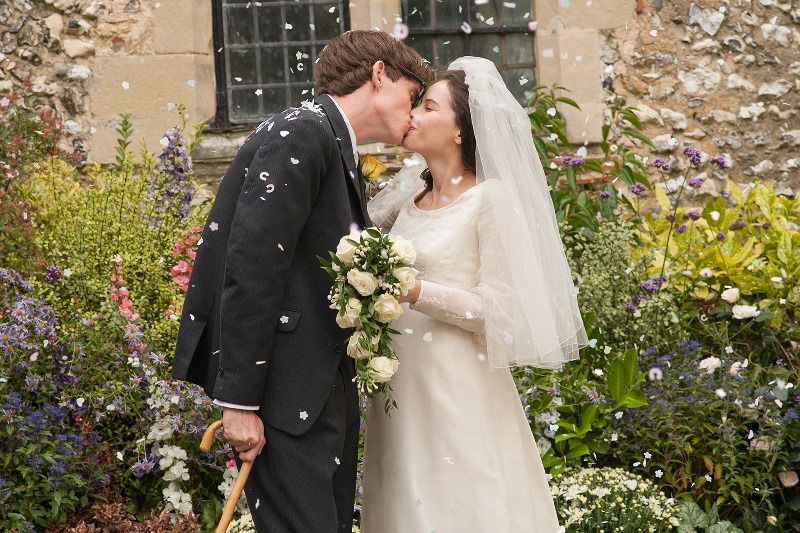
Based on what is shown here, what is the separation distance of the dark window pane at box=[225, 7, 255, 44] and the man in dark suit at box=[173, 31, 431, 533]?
3682 mm

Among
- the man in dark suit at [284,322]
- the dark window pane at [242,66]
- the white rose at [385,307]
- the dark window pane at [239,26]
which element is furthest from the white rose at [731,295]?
the dark window pane at [239,26]

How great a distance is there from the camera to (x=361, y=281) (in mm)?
2271

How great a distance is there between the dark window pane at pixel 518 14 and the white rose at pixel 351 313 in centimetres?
435

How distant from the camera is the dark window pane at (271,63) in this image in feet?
19.8

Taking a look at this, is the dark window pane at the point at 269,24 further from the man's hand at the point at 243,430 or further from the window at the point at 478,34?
the man's hand at the point at 243,430

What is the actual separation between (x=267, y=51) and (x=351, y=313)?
13.5 ft

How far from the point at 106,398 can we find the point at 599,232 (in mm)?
2569

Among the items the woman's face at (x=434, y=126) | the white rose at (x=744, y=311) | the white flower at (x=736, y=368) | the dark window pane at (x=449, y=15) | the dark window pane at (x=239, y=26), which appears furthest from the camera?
the dark window pane at (x=449, y=15)

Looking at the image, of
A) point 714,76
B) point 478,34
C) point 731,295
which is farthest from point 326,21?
point 731,295

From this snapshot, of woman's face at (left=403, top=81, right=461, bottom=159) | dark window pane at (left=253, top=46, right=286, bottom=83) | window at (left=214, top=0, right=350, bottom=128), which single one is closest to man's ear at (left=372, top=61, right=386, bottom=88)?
woman's face at (left=403, top=81, right=461, bottom=159)

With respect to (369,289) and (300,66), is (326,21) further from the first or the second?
(369,289)

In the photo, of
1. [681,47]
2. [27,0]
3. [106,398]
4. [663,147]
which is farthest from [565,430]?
[27,0]

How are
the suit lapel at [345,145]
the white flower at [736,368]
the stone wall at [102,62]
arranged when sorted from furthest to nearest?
the stone wall at [102,62] → the white flower at [736,368] → the suit lapel at [345,145]

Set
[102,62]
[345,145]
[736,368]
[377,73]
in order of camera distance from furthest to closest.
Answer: [102,62], [736,368], [377,73], [345,145]
